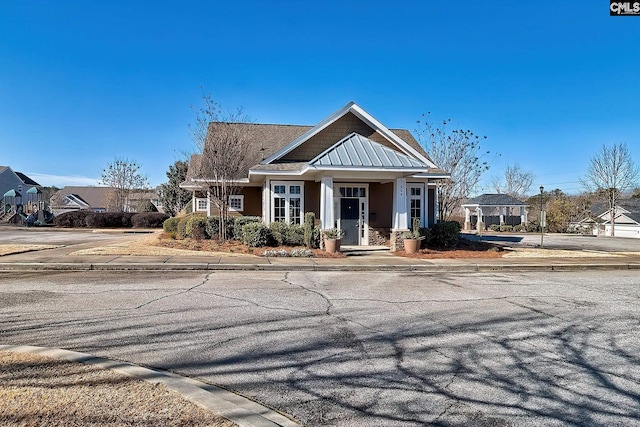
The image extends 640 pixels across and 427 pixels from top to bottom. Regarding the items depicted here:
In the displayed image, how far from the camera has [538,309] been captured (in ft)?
27.9

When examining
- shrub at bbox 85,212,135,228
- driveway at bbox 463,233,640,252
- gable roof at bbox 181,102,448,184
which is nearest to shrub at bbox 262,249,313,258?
gable roof at bbox 181,102,448,184

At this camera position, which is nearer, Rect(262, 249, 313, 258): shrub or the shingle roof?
Rect(262, 249, 313, 258): shrub

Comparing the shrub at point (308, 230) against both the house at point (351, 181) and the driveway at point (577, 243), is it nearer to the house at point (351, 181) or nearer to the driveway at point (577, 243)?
the house at point (351, 181)

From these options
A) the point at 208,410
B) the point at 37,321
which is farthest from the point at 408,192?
the point at 208,410

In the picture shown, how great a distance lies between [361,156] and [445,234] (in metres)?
5.32

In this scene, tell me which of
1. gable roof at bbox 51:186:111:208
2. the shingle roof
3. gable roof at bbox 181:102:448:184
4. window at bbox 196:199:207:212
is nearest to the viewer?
gable roof at bbox 181:102:448:184

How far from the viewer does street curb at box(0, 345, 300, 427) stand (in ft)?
12.0

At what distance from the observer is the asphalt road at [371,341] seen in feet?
14.0

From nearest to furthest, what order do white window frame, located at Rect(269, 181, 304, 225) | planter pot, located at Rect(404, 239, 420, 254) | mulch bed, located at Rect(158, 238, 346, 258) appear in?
1. mulch bed, located at Rect(158, 238, 346, 258)
2. planter pot, located at Rect(404, 239, 420, 254)
3. white window frame, located at Rect(269, 181, 304, 225)

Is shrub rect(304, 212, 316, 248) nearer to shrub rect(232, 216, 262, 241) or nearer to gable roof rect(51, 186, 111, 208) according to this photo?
shrub rect(232, 216, 262, 241)

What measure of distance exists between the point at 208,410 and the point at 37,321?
4.50 m

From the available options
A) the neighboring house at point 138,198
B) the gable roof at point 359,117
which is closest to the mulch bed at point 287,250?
the gable roof at point 359,117

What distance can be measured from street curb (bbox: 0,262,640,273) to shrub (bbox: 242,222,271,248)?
4.44 metres

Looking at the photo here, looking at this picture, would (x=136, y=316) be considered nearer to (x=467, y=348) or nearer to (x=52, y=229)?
(x=467, y=348)
